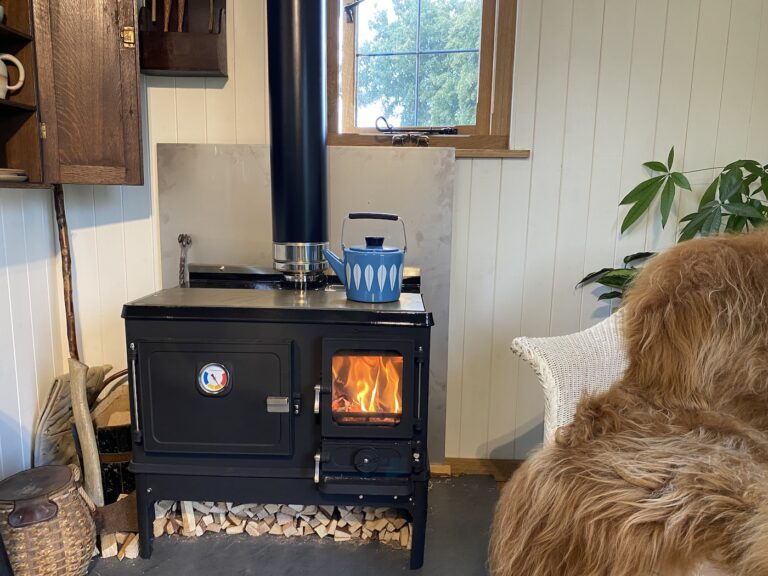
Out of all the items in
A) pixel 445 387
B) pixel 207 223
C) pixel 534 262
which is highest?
pixel 207 223

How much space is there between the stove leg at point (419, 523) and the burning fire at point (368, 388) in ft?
0.71

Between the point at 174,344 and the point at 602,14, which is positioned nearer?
the point at 174,344

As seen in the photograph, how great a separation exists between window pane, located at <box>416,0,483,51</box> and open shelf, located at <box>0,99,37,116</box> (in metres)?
1.25

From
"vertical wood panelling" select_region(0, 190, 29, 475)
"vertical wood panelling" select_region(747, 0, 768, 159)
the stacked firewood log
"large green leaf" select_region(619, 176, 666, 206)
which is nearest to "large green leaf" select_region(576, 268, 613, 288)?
"large green leaf" select_region(619, 176, 666, 206)

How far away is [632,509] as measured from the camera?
85 centimetres

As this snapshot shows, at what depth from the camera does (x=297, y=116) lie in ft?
5.08

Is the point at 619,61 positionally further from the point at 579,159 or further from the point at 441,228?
the point at 441,228

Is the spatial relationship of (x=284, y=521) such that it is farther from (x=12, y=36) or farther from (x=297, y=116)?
(x=12, y=36)

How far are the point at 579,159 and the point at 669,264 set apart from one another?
725mm

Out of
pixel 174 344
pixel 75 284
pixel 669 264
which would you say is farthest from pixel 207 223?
pixel 669 264

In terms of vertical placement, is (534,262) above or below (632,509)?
above

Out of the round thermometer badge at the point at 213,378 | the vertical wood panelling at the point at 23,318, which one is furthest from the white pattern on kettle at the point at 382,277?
the vertical wood panelling at the point at 23,318

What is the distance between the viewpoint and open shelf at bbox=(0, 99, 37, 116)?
133 cm

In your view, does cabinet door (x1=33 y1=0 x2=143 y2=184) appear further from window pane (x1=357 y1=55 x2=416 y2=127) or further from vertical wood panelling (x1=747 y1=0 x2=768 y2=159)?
vertical wood panelling (x1=747 y1=0 x2=768 y2=159)
